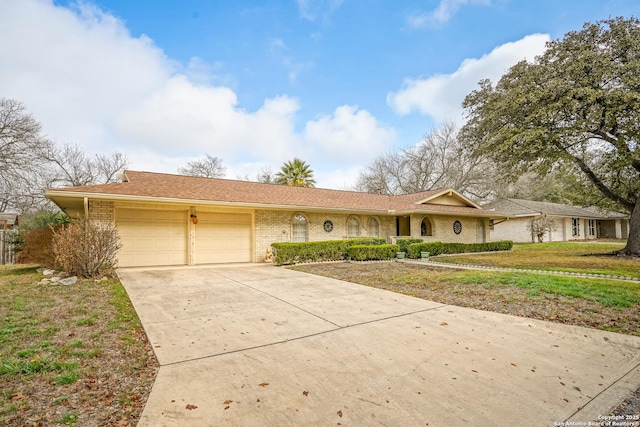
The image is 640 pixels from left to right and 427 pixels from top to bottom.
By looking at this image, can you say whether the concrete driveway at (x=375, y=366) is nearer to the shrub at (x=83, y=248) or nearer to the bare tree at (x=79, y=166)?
the shrub at (x=83, y=248)

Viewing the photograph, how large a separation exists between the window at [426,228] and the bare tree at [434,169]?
13610 millimetres

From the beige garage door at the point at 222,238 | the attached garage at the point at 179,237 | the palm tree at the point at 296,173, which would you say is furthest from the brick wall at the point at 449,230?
the palm tree at the point at 296,173

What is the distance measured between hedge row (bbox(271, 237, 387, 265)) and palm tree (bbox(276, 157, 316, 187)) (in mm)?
14927

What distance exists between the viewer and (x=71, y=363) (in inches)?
132

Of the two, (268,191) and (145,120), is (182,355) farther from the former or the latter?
(145,120)

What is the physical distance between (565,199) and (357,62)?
1289 inches

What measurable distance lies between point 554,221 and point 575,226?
4161 millimetres

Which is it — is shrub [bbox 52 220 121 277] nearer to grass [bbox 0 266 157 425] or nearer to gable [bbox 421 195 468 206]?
grass [bbox 0 266 157 425]

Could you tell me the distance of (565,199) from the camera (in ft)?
115

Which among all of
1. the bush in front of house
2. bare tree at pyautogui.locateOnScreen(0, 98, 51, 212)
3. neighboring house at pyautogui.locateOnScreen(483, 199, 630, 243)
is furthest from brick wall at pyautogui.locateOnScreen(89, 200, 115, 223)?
neighboring house at pyautogui.locateOnScreen(483, 199, 630, 243)

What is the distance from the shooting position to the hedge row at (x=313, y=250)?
12.7 m

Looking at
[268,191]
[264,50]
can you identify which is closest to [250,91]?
[264,50]

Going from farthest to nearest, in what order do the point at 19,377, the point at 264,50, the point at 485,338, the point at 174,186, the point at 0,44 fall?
the point at 264,50 < the point at 174,186 < the point at 0,44 < the point at 485,338 < the point at 19,377

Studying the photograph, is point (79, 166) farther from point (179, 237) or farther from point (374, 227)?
point (374, 227)
